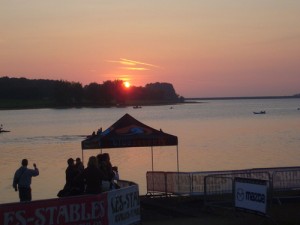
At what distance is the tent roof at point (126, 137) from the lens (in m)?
21.2

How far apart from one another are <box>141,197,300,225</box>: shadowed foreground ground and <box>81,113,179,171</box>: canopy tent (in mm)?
2631

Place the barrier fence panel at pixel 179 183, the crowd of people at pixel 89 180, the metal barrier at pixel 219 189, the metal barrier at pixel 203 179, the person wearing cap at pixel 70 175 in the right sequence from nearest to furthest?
the crowd of people at pixel 89 180
the person wearing cap at pixel 70 175
the metal barrier at pixel 219 189
the metal barrier at pixel 203 179
the barrier fence panel at pixel 179 183

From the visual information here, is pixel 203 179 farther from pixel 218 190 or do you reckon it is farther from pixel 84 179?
pixel 84 179

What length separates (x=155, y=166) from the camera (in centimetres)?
4238

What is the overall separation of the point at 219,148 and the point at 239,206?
1676 inches

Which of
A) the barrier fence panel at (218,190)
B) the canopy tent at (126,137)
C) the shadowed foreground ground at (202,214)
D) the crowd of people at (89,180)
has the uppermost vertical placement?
the canopy tent at (126,137)

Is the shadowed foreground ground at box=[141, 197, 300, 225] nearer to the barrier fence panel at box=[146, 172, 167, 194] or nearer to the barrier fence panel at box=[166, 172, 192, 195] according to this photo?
the barrier fence panel at box=[166, 172, 192, 195]

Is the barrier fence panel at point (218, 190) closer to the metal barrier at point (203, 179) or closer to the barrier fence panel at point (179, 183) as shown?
the metal barrier at point (203, 179)

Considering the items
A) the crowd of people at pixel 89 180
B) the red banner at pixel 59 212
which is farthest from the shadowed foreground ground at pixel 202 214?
the red banner at pixel 59 212

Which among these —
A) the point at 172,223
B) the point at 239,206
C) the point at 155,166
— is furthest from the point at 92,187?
the point at 155,166

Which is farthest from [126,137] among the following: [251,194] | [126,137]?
[251,194]

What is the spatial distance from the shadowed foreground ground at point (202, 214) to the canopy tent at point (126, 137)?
2.63 metres

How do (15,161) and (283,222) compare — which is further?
(15,161)

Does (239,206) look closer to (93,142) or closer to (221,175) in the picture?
(221,175)
